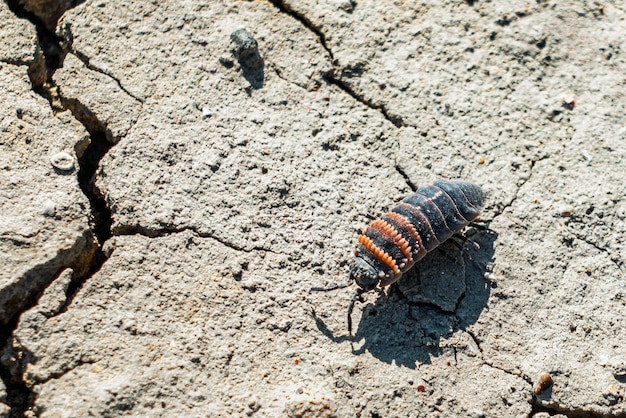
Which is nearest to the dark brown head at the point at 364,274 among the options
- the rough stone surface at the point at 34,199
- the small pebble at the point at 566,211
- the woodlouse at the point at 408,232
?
the woodlouse at the point at 408,232

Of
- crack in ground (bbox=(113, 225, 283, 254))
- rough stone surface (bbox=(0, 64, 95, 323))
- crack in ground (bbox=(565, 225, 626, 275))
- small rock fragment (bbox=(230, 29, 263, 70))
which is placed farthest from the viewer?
small rock fragment (bbox=(230, 29, 263, 70))

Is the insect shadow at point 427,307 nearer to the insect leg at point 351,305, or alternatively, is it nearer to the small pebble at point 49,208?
the insect leg at point 351,305

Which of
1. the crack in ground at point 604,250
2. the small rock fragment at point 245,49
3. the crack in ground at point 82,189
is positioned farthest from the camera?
the small rock fragment at point 245,49

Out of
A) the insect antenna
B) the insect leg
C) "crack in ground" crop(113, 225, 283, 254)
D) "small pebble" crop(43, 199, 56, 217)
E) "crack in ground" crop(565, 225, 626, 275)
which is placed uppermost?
"small pebble" crop(43, 199, 56, 217)

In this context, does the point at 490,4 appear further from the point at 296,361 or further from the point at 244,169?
the point at 296,361

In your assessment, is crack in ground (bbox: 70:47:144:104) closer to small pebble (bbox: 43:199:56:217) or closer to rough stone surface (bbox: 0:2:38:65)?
rough stone surface (bbox: 0:2:38:65)

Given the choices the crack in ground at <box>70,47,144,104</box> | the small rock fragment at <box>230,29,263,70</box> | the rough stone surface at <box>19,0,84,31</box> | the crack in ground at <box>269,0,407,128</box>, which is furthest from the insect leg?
the rough stone surface at <box>19,0,84,31</box>

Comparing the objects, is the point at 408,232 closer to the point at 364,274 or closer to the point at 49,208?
the point at 364,274
